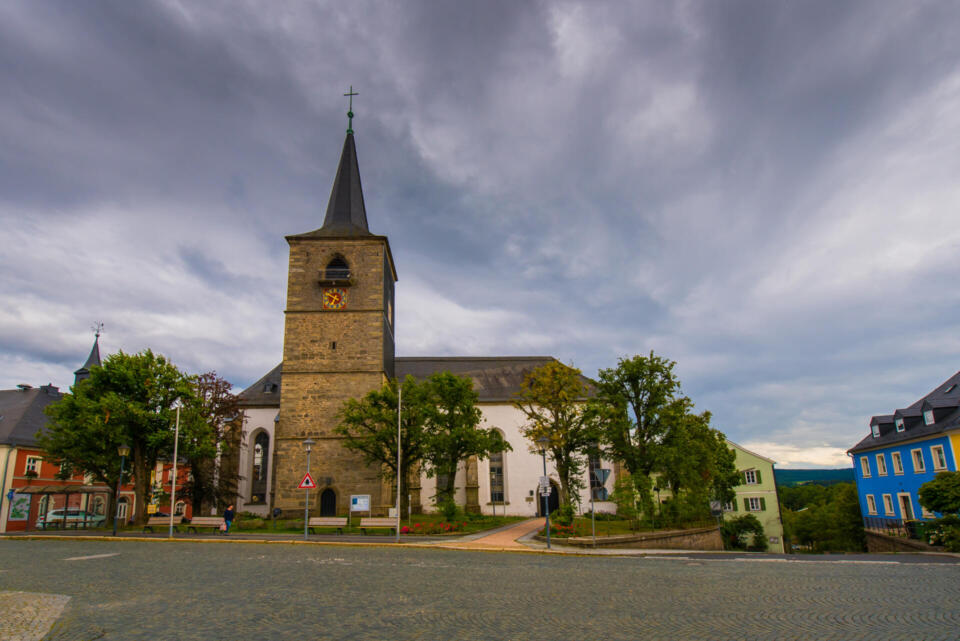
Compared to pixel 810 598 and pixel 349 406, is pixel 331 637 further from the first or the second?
pixel 349 406

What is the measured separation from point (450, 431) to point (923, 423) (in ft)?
90.3

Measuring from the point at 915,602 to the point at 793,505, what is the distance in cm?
13425

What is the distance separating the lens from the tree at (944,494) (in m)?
22.2

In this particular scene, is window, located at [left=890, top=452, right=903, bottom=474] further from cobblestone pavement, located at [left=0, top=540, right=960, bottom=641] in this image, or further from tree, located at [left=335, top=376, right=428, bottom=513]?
tree, located at [left=335, top=376, right=428, bottom=513]

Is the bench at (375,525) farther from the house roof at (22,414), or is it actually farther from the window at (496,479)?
the house roof at (22,414)

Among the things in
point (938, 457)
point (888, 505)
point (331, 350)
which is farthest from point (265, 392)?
point (888, 505)

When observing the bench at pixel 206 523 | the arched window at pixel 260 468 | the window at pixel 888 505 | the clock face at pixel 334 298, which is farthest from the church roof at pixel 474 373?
the window at pixel 888 505

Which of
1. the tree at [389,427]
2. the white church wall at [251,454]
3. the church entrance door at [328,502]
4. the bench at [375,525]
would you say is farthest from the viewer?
the white church wall at [251,454]

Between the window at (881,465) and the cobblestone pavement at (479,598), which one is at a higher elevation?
the window at (881,465)

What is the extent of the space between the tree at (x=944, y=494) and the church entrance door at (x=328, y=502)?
2829cm

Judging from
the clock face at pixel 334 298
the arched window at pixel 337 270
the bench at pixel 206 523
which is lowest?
the bench at pixel 206 523

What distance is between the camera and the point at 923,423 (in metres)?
35.2

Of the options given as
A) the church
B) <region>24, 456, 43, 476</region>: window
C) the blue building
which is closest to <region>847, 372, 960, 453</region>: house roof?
the blue building

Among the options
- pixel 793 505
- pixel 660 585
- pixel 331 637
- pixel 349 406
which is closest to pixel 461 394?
pixel 349 406
